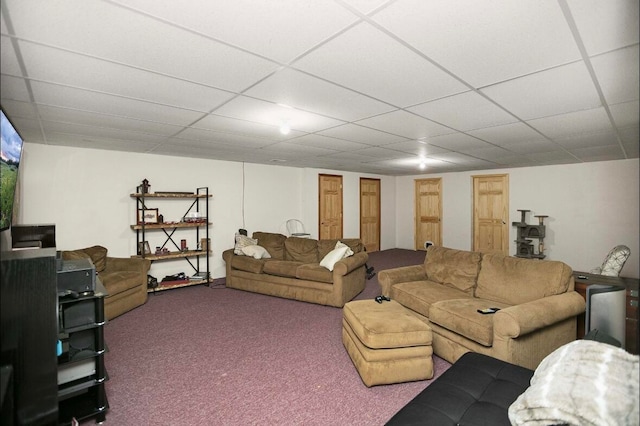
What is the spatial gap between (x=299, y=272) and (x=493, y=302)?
8.04 ft

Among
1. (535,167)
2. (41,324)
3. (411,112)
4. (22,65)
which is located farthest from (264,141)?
(535,167)

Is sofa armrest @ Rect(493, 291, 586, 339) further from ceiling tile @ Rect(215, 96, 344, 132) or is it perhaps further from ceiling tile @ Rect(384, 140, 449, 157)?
ceiling tile @ Rect(384, 140, 449, 157)

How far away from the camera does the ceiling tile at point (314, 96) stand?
7.14 feet

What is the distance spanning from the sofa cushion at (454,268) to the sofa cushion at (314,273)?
1.28m

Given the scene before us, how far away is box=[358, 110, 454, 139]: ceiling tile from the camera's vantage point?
3.03m

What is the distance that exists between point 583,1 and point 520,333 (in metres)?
1.99

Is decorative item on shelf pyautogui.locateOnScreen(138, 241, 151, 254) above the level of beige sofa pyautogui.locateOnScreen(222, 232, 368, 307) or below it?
above

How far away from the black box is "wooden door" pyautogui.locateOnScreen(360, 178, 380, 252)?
6934mm

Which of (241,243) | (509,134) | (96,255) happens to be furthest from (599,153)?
(96,255)

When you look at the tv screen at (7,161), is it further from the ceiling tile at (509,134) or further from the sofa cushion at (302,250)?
the ceiling tile at (509,134)

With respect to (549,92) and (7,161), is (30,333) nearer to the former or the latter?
(7,161)

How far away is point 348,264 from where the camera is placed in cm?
432

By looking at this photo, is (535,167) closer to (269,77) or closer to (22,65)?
(269,77)

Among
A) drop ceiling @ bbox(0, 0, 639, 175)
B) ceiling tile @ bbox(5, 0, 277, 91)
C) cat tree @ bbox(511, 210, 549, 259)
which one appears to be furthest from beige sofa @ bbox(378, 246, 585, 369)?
cat tree @ bbox(511, 210, 549, 259)
